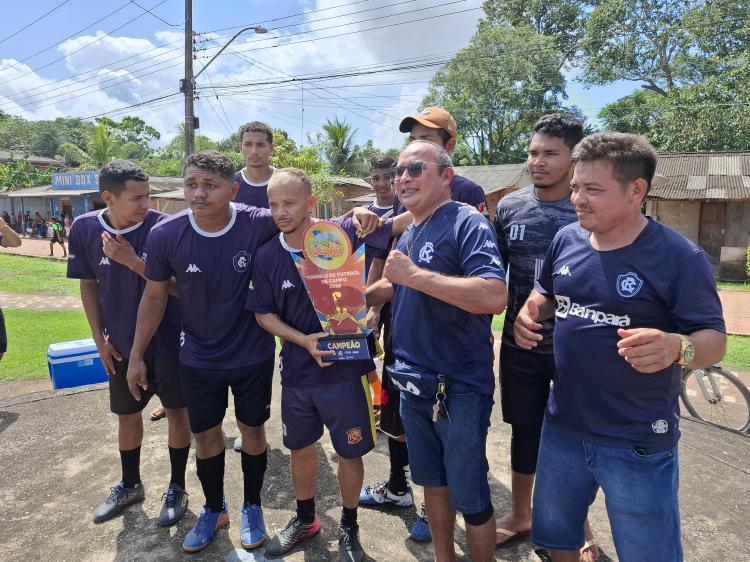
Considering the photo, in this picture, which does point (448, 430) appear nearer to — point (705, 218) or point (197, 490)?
point (197, 490)

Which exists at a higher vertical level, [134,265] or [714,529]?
[134,265]

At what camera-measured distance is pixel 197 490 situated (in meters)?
3.50

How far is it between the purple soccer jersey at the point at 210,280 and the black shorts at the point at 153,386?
15.9 inches

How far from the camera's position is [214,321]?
2855 millimetres

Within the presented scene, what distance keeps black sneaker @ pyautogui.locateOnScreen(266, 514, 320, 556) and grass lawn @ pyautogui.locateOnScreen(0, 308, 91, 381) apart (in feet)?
14.9

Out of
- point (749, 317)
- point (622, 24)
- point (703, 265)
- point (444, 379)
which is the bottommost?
point (749, 317)

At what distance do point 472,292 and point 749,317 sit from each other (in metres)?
10.8

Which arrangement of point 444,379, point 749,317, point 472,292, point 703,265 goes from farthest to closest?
point 749,317 → point 444,379 → point 472,292 → point 703,265

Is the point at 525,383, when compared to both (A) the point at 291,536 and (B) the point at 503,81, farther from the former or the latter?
(B) the point at 503,81

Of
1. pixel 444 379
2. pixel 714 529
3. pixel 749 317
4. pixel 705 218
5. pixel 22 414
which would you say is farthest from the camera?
pixel 705 218

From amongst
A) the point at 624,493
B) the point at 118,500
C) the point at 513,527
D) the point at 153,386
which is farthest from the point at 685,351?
the point at 118,500

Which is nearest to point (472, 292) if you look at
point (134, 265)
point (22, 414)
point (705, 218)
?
point (134, 265)

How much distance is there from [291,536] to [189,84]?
14.2 m

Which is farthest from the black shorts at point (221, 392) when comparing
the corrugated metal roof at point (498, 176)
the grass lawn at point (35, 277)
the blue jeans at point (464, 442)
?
the corrugated metal roof at point (498, 176)
